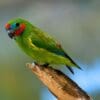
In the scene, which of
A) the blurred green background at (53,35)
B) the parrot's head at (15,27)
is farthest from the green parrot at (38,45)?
the blurred green background at (53,35)

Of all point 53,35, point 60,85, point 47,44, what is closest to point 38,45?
point 47,44

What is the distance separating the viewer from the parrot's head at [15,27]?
90cm

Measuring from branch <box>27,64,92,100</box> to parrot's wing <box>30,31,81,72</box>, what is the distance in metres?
0.05

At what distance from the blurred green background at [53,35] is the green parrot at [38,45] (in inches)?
39.4

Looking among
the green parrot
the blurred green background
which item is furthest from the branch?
the blurred green background

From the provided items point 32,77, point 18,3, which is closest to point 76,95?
point 32,77

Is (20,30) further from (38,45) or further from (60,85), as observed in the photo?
(60,85)

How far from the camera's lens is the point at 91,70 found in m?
1.95

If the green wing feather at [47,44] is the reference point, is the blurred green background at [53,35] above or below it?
above

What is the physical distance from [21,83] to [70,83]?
1190 mm

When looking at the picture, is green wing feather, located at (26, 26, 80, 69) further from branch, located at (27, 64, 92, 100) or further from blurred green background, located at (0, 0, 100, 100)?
blurred green background, located at (0, 0, 100, 100)

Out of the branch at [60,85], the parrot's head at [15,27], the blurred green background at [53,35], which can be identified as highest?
the blurred green background at [53,35]

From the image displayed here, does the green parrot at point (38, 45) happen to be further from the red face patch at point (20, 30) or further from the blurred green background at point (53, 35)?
the blurred green background at point (53, 35)

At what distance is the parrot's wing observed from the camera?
915mm
